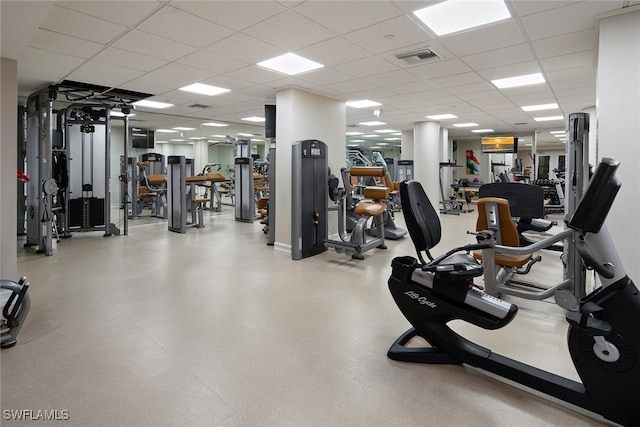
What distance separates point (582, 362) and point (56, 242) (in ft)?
24.6

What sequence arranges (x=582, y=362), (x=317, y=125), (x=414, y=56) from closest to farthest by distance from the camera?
(x=582, y=362)
(x=414, y=56)
(x=317, y=125)

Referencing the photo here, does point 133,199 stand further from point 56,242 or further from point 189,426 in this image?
point 189,426

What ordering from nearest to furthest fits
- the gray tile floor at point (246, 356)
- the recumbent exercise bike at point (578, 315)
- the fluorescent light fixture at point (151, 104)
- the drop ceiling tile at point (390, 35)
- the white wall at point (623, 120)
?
1. the recumbent exercise bike at point (578, 315)
2. the gray tile floor at point (246, 356)
3. the white wall at point (623, 120)
4. the drop ceiling tile at point (390, 35)
5. the fluorescent light fixture at point (151, 104)

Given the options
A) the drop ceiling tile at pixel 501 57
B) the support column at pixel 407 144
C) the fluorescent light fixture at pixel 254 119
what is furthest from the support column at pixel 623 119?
the support column at pixel 407 144

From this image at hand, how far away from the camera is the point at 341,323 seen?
10.1 feet

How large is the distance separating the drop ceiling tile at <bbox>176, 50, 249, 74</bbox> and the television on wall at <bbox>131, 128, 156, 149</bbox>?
6.39 m

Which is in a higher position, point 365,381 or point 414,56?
point 414,56

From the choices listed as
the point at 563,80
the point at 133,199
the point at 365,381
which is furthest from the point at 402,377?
the point at 133,199

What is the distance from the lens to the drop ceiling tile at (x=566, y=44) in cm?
361

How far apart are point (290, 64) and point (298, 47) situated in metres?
0.70

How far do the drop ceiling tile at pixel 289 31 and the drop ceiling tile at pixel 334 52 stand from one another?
0.41 feet

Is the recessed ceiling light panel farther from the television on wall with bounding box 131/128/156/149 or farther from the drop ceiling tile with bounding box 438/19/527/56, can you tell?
the television on wall with bounding box 131/128/156/149

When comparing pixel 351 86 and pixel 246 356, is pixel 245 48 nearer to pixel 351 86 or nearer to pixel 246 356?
pixel 351 86

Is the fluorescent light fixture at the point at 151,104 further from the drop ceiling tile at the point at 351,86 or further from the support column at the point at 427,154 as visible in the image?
the support column at the point at 427,154
